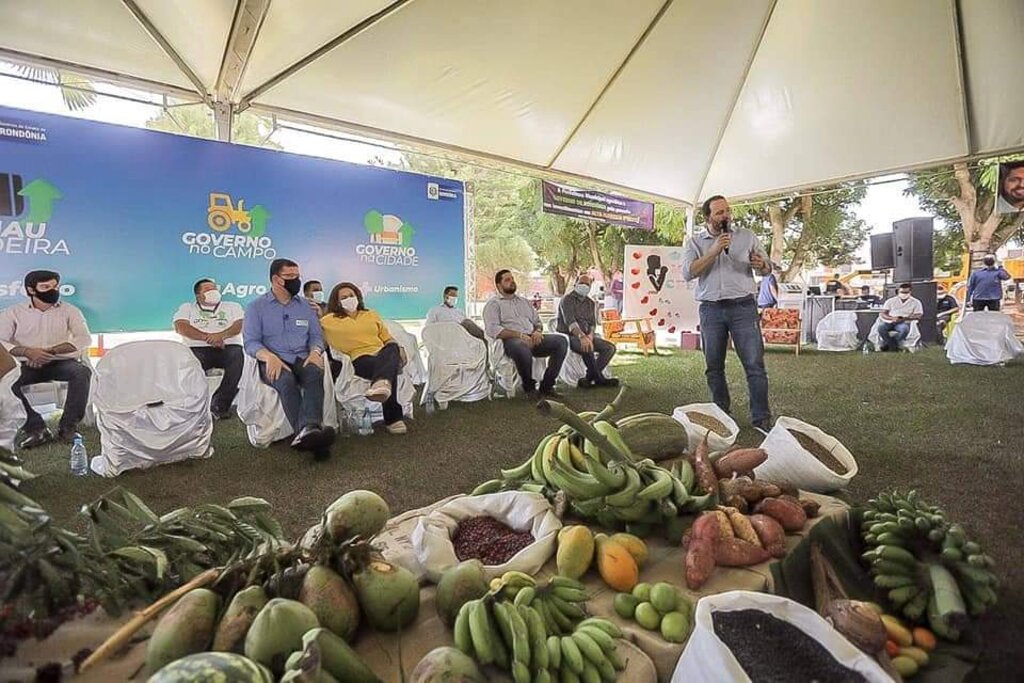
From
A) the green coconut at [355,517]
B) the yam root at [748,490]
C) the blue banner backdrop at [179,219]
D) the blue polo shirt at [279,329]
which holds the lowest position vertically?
the yam root at [748,490]

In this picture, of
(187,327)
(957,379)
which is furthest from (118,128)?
(957,379)

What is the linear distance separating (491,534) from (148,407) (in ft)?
9.32

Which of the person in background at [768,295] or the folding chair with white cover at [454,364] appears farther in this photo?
the person in background at [768,295]

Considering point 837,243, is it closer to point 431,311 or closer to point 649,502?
point 431,311

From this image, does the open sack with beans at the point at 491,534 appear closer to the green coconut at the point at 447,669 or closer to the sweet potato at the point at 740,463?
the green coconut at the point at 447,669

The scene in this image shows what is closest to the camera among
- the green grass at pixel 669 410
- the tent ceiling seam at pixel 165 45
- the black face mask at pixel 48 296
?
the green grass at pixel 669 410

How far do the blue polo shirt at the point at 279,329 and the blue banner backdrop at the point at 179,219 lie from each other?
1.49 metres

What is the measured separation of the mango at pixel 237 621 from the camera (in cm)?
86

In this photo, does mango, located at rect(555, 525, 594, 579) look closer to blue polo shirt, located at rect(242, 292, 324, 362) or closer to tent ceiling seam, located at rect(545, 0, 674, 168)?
blue polo shirt, located at rect(242, 292, 324, 362)

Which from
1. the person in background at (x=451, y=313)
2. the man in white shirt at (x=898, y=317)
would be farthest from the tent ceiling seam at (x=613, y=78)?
the man in white shirt at (x=898, y=317)

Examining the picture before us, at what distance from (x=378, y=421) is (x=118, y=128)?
3.19 metres

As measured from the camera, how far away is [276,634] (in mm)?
815

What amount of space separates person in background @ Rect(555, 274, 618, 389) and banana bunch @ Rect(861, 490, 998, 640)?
166 inches

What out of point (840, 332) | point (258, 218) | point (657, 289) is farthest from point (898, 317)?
point (258, 218)
